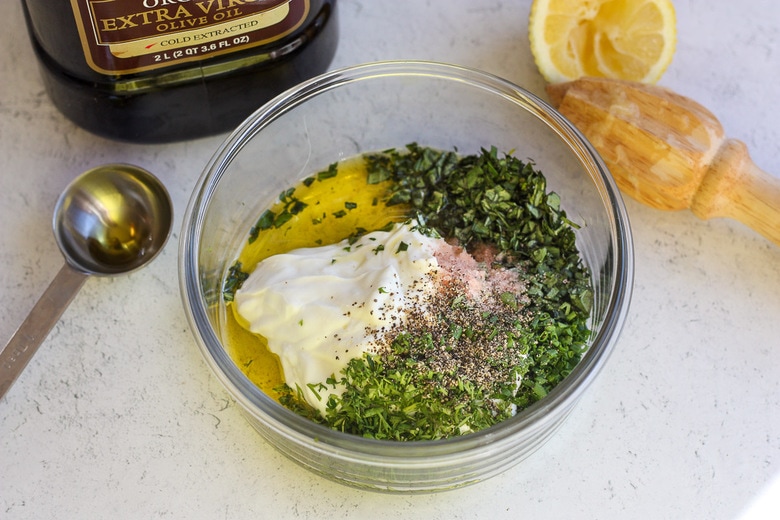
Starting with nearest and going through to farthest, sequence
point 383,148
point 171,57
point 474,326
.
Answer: point 474,326, point 171,57, point 383,148

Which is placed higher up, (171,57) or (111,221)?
(171,57)

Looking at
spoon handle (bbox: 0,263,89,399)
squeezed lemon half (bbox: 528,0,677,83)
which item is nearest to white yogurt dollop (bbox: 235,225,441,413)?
spoon handle (bbox: 0,263,89,399)

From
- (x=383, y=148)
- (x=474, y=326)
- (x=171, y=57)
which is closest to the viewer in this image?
(x=474, y=326)

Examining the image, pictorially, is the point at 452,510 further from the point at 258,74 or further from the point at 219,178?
the point at 258,74

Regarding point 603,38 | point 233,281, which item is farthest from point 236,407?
point 603,38

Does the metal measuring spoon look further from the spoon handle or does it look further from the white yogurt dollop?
the white yogurt dollop

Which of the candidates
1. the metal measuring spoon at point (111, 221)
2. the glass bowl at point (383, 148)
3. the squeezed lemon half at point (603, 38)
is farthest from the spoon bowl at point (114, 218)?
Answer: the squeezed lemon half at point (603, 38)

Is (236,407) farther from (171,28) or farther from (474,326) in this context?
(171,28)

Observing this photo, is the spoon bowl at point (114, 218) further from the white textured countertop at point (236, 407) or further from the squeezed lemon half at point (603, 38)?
the squeezed lemon half at point (603, 38)
